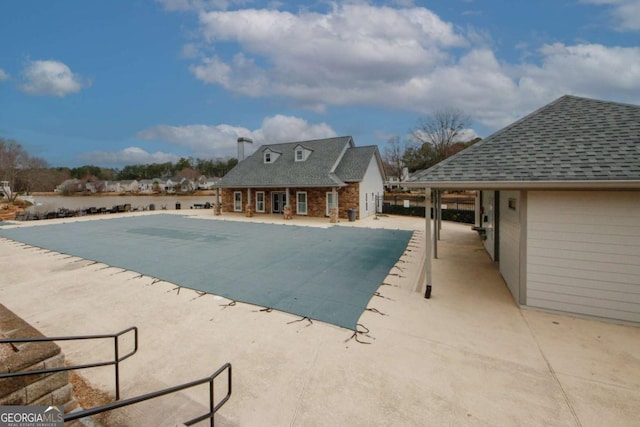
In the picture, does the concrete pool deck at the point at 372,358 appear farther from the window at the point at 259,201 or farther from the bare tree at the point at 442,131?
the bare tree at the point at 442,131

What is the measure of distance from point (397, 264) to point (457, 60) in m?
17.2

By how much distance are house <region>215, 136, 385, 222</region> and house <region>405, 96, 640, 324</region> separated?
41.2 ft

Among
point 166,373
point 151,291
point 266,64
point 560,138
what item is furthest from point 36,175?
point 560,138

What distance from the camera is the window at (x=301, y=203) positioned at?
20.9m

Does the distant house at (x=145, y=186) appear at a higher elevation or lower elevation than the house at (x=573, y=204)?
higher

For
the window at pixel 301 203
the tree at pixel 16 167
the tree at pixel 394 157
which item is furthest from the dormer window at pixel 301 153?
the tree at pixel 16 167

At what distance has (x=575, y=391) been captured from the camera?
3.35 m

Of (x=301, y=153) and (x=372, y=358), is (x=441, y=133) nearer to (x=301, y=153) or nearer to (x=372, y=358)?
(x=301, y=153)

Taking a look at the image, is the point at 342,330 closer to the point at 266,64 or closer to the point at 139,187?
the point at 266,64

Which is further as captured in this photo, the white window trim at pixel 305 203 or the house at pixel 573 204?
the white window trim at pixel 305 203

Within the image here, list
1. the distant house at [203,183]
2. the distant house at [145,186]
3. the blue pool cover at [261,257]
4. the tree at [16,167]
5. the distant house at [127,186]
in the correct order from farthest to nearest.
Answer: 1. the distant house at [127,186]
2. the distant house at [145,186]
3. the distant house at [203,183]
4. the tree at [16,167]
5. the blue pool cover at [261,257]

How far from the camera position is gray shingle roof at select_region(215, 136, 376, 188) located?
1963 cm

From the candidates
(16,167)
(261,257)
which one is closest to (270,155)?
(261,257)

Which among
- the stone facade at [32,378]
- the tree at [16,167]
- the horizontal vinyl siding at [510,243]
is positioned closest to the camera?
the stone facade at [32,378]
